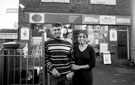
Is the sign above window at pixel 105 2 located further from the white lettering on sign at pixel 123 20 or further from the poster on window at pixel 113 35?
the poster on window at pixel 113 35

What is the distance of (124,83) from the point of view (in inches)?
217

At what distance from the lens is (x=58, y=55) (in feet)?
8.06

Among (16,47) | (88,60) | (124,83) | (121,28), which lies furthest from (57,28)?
(121,28)

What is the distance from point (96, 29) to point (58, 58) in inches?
315

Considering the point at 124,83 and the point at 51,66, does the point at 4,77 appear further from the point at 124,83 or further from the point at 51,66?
the point at 124,83

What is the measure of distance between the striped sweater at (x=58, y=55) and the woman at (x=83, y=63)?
0.28 m

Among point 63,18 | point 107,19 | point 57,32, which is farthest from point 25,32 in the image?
point 57,32

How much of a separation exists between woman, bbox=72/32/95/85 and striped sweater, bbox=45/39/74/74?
28 centimetres

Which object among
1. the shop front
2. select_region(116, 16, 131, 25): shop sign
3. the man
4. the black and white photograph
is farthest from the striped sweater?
select_region(116, 16, 131, 25): shop sign

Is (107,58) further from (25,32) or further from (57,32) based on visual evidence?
(57,32)

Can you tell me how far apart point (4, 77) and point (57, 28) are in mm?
2485

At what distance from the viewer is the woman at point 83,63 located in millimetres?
2758

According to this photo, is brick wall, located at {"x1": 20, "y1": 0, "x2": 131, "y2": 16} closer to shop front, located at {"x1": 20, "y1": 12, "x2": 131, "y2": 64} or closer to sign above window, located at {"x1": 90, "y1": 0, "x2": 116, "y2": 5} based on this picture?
sign above window, located at {"x1": 90, "y1": 0, "x2": 116, "y2": 5}

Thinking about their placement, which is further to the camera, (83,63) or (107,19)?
(107,19)
